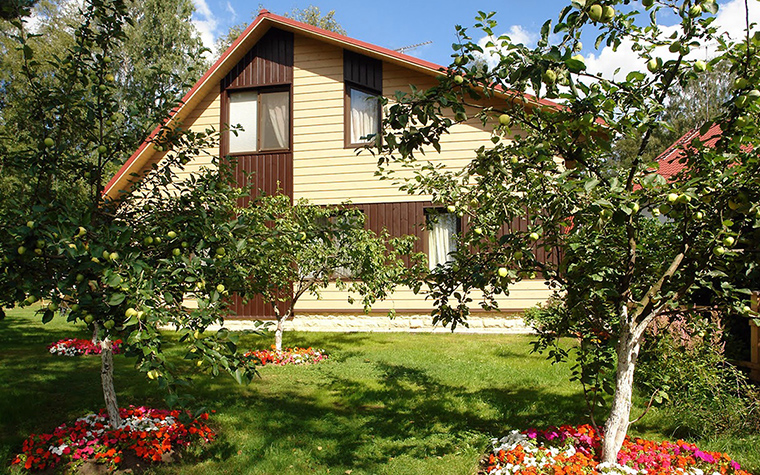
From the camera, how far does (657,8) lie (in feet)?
10.3

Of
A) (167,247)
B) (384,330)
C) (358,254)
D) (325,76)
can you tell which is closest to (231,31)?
(325,76)

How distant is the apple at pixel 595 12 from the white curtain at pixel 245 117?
1136 centimetres

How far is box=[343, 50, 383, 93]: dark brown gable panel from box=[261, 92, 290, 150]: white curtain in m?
1.68

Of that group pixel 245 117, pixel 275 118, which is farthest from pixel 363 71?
pixel 245 117

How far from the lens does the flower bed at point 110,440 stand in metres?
4.34

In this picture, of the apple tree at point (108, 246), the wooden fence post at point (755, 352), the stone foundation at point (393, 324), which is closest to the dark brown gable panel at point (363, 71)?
the stone foundation at point (393, 324)

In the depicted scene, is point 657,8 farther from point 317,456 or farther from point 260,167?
point 260,167

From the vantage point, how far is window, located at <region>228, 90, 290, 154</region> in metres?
12.9

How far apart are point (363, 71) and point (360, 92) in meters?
0.50

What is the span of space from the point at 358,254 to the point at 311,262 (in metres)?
0.99

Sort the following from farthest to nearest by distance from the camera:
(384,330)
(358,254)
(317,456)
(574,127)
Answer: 1. (384,330)
2. (358,254)
3. (317,456)
4. (574,127)

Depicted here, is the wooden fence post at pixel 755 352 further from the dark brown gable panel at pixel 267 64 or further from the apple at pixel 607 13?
the dark brown gable panel at pixel 267 64

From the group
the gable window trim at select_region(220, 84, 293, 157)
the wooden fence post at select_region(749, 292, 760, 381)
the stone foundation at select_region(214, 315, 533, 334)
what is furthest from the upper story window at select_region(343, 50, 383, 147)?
the wooden fence post at select_region(749, 292, 760, 381)

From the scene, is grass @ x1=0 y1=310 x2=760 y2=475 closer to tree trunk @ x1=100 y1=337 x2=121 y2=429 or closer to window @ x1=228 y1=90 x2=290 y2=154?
tree trunk @ x1=100 y1=337 x2=121 y2=429
